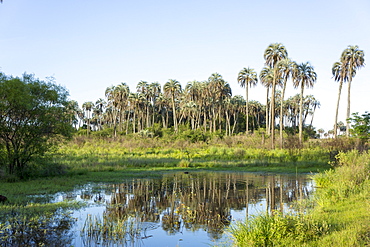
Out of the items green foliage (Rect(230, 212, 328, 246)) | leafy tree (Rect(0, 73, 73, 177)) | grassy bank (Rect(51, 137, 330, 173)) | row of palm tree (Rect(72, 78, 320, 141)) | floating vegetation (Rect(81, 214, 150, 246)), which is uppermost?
row of palm tree (Rect(72, 78, 320, 141))

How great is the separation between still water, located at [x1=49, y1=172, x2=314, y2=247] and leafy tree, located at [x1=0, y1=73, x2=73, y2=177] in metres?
4.98

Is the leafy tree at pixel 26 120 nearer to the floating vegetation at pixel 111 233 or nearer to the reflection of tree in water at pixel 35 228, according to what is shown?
the reflection of tree in water at pixel 35 228

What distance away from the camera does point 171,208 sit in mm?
13195

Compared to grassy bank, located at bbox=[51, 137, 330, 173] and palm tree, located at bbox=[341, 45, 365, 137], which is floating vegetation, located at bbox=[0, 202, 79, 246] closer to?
grassy bank, located at bbox=[51, 137, 330, 173]

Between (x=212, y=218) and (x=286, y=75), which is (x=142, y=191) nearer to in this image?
(x=212, y=218)

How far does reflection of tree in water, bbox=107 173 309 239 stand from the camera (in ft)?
36.3

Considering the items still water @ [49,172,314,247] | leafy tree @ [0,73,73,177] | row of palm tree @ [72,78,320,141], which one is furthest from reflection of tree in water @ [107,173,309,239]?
row of palm tree @ [72,78,320,141]

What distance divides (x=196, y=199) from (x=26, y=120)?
1214 centimetres

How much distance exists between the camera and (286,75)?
51.3 m

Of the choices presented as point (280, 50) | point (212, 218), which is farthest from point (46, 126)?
point (280, 50)

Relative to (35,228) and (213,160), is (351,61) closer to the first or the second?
(213,160)

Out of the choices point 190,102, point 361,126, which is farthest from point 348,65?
point 190,102

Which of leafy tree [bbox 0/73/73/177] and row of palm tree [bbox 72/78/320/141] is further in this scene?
row of palm tree [bbox 72/78/320/141]

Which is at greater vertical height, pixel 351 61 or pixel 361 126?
pixel 351 61
